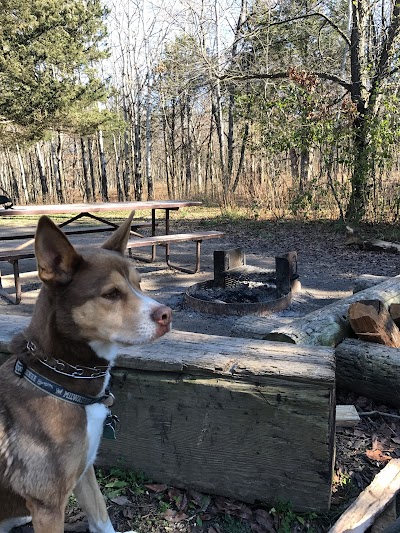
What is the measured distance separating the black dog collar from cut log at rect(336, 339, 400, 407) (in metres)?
2.22

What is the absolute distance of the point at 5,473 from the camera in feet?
5.31

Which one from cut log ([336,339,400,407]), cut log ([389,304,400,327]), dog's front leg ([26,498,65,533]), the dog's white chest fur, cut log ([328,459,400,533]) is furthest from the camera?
cut log ([389,304,400,327])

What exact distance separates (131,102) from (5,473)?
90.1 ft

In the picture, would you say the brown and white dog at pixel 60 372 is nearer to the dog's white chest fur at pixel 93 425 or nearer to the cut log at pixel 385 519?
the dog's white chest fur at pixel 93 425

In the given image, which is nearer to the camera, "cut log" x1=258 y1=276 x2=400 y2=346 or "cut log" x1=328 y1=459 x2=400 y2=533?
"cut log" x1=328 y1=459 x2=400 y2=533

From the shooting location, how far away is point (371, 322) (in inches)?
132

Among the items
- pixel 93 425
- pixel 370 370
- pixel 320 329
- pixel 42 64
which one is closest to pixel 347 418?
pixel 370 370

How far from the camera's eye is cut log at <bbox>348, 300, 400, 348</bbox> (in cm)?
336

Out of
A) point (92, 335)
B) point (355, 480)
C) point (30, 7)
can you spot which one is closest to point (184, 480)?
point (355, 480)

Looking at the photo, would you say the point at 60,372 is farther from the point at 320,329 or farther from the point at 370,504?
the point at 320,329

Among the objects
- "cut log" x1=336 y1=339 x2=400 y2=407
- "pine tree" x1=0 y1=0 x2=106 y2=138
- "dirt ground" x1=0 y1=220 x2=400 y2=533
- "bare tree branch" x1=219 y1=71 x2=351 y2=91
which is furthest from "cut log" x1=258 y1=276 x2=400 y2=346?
"pine tree" x1=0 y1=0 x2=106 y2=138

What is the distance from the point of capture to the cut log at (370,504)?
6.37 feet

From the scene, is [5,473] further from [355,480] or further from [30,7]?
[30,7]

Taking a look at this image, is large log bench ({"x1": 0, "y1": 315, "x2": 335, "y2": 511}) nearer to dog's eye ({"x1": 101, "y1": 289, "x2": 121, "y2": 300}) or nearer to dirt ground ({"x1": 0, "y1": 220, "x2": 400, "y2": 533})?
dirt ground ({"x1": 0, "y1": 220, "x2": 400, "y2": 533})
